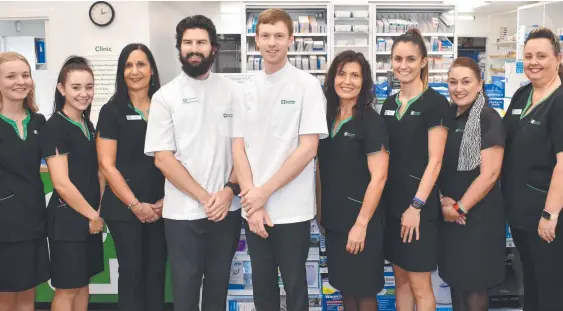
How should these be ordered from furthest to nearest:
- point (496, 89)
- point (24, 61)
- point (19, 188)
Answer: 1. point (496, 89)
2. point (24, 61)
3. point (19, 188)

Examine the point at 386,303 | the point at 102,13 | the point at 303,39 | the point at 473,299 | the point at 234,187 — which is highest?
the point at 102,13

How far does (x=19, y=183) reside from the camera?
2342 mm

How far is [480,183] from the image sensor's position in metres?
2.27

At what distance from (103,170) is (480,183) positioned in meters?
1.72

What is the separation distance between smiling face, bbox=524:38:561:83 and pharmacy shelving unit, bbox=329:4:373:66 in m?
5.01

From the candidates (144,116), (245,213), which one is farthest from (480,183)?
(144,116)

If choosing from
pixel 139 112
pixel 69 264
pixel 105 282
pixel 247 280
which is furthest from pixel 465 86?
pixel 105 282

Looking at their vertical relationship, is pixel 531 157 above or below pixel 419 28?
below

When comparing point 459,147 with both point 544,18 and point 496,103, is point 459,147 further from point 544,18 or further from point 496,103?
point 544,18

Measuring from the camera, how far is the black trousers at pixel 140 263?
94.3 inches

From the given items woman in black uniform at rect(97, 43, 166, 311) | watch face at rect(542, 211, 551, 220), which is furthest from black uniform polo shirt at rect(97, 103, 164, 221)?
watch face at rect(542, 211, 551, 220)

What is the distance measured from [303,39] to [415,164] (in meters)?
5.04

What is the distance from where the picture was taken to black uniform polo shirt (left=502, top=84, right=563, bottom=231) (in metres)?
2.24

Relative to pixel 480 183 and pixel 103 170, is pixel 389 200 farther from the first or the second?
pixel 103 170
